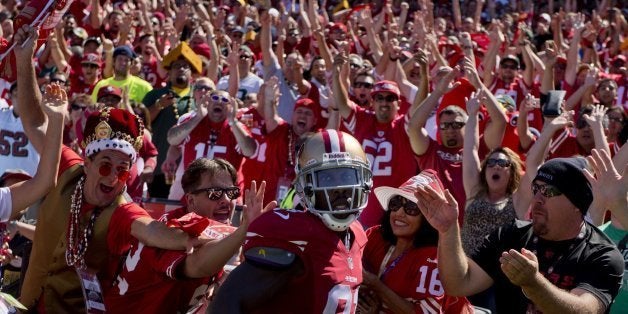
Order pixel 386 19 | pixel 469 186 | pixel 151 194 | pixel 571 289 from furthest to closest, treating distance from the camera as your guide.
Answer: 1. pixel 386 19
2. pixel 151 194
3. pixel 469 186
4. pixel 571 289

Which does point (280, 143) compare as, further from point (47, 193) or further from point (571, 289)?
point (571, 289)

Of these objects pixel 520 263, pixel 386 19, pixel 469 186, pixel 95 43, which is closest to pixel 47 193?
pixel 520 263

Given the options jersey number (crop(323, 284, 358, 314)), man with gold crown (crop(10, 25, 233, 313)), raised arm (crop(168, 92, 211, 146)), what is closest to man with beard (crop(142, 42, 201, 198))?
raised arm (crop(168, 92, 211, 146))

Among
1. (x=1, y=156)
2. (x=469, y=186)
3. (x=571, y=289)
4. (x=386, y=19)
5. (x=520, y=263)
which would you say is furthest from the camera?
(x=386, y=19)

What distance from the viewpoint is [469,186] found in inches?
275

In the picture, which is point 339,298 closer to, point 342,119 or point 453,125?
point 453,125

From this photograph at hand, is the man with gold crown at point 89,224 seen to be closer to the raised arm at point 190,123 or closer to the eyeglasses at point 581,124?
the raised arm at point 190,123

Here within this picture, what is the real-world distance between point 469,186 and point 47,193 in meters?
3.36

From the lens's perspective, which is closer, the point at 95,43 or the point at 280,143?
the point at 280,143

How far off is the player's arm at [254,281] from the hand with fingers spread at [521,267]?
79cm

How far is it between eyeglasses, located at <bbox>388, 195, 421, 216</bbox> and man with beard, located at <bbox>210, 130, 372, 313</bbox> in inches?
36.5

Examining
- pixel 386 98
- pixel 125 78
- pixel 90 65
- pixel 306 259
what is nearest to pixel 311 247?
pixel 306 259

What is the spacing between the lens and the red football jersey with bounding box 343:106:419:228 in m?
8.45

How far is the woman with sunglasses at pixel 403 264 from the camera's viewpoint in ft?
14.3
